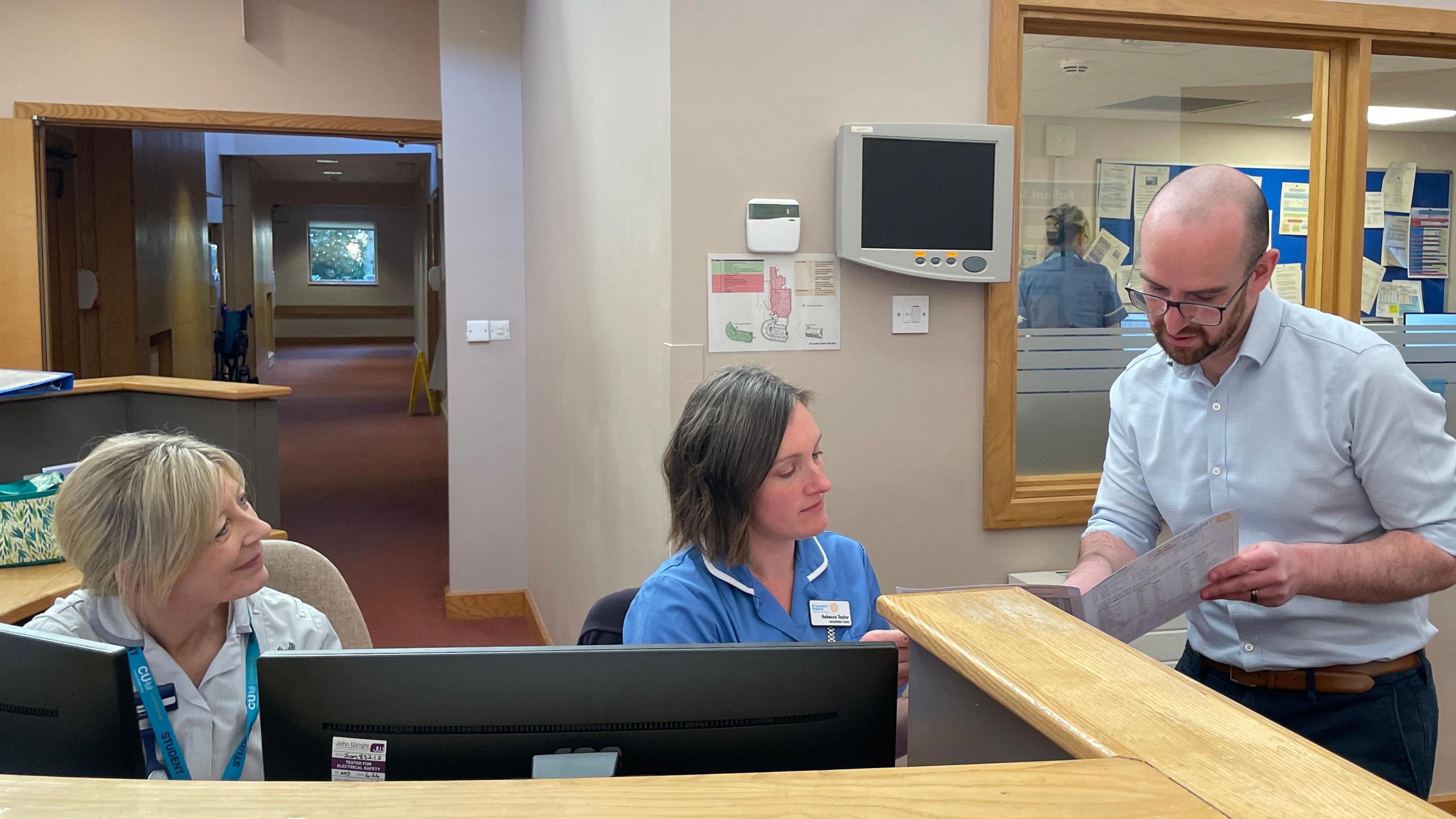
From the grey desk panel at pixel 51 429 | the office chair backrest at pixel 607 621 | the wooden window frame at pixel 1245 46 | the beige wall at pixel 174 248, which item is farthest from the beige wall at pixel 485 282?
the beige wall at pixel 174 248

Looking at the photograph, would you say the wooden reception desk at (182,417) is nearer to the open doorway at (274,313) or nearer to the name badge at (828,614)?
the open doorway at (274,313)

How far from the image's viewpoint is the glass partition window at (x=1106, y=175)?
9.75 ft

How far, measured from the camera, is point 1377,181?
3275mm

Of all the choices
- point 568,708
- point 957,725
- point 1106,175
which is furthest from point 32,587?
point 1106,175

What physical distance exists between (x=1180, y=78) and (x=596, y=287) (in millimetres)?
1788

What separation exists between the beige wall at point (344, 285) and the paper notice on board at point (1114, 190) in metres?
22.5

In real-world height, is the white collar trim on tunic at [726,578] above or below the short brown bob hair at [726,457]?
below

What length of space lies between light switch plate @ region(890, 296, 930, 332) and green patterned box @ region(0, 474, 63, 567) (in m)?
2.15

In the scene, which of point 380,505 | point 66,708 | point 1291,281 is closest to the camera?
point 66,708

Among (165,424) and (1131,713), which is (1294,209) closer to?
(1131,713)

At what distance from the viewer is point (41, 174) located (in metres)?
4.92

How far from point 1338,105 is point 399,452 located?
8325mm

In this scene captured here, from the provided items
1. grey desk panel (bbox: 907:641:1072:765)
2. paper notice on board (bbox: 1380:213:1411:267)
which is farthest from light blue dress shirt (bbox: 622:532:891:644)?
paper notice on board (bbox: 1380:213:1411:267)

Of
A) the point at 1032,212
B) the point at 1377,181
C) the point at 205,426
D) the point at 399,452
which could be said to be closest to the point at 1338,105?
the point at 1377,181
